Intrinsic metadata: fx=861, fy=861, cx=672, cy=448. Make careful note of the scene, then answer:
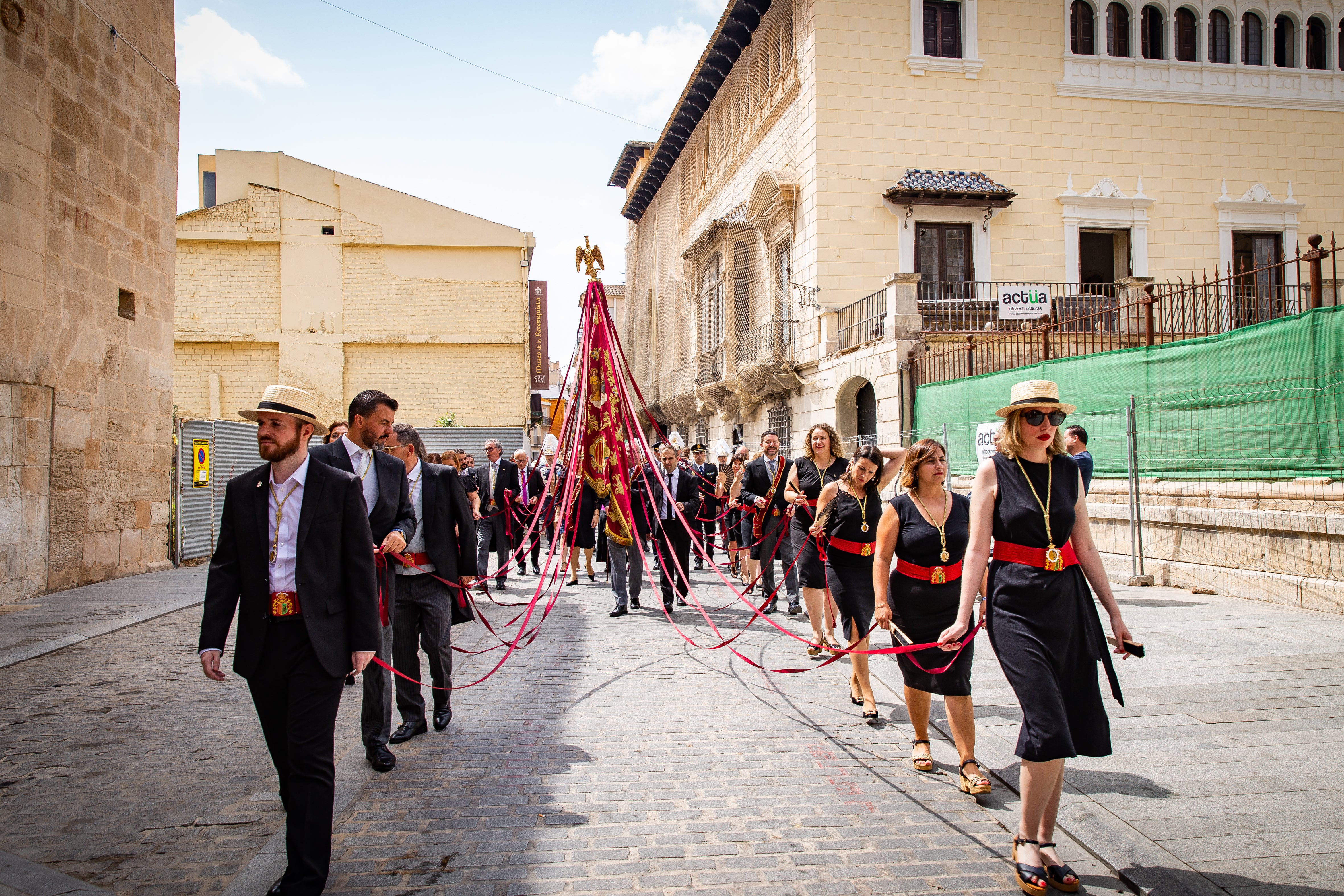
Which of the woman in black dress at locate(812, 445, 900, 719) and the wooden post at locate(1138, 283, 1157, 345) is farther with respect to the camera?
the wooden post at locate(1138, 283, 1157, 345)

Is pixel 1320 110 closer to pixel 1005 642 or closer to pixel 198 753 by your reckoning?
pixel 1005 642

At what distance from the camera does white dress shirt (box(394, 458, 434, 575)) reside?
515 cm

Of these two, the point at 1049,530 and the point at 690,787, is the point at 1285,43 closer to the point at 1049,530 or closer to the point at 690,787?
the point at 1049,530

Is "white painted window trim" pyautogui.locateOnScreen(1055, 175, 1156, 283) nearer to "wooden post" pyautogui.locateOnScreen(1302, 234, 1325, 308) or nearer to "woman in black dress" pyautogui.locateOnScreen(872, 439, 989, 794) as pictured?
"wooden post" pyautogui.locateOnScreen(1302, 234, 1325, 308)

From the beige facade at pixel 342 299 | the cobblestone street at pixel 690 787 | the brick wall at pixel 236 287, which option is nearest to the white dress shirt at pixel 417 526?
the cobblestone street at pixel 690 787

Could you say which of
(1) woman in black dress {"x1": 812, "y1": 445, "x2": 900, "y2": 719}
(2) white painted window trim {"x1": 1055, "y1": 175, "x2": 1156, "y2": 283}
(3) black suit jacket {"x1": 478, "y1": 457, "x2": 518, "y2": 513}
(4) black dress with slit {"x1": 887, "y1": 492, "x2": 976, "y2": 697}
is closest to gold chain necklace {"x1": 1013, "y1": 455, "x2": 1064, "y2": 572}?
(4) black dress with slit {"x1": 887, "y1": 492, "x2": 976, "y2": 697}

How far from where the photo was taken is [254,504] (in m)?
3.39

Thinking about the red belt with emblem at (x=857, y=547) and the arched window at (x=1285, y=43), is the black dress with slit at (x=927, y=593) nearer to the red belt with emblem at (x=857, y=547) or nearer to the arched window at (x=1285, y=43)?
the red belt with emblem at (x=857, y=547)

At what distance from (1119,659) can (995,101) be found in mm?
16836

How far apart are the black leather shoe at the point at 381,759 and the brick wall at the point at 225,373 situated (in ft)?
80.3

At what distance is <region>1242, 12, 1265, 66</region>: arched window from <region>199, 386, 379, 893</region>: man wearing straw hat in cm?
2499

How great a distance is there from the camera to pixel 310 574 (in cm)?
333

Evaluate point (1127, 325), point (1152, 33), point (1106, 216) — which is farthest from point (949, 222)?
point (1127, 325)

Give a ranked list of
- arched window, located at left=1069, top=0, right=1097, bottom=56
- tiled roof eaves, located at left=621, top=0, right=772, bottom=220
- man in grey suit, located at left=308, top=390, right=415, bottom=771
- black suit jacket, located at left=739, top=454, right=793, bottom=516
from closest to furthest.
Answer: man in grey suit, located at left=308, top=390, right=415, bottom=771 → black suit jacket, located at left=739, top=454, right=793, bottom=516 → arched window, located at left=1069, top=0, right=1097, bottom=56 → tiled roof eaves, located at left=621, top=0, right=772, bottom=220
